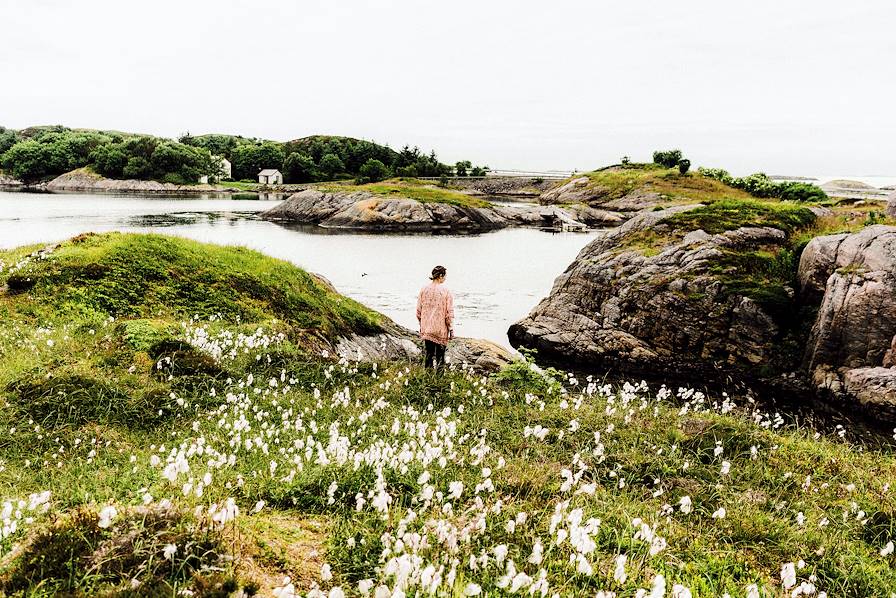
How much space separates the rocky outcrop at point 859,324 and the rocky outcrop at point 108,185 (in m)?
175

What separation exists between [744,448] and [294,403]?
8.44 m

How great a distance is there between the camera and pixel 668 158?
148m

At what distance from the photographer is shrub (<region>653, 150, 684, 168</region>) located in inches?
5748

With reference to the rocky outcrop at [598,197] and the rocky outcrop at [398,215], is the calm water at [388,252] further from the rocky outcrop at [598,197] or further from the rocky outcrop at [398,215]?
the rocky outcrop at [598,197]

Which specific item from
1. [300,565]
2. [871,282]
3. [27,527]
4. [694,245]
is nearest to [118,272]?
[27,527]

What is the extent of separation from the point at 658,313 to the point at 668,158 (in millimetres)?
137262

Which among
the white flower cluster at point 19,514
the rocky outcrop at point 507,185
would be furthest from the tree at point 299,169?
the white flower cluster at point 19,514

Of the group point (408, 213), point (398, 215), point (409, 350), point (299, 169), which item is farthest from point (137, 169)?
point (409, 350)

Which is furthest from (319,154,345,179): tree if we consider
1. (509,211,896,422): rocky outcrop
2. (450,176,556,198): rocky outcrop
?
(509,211,896,422): rocky outcrop

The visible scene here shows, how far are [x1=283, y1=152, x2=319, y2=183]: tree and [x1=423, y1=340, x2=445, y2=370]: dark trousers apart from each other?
18610 centimetres

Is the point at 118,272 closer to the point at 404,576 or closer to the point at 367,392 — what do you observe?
the point at 367,392

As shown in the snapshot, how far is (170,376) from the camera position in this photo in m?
11.9

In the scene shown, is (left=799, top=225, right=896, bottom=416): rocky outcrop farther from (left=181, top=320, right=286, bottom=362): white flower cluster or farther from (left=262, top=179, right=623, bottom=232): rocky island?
(left=262, top=179, right=623, bottom=232): rocky island

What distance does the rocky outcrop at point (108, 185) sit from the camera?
16888 centimetres
